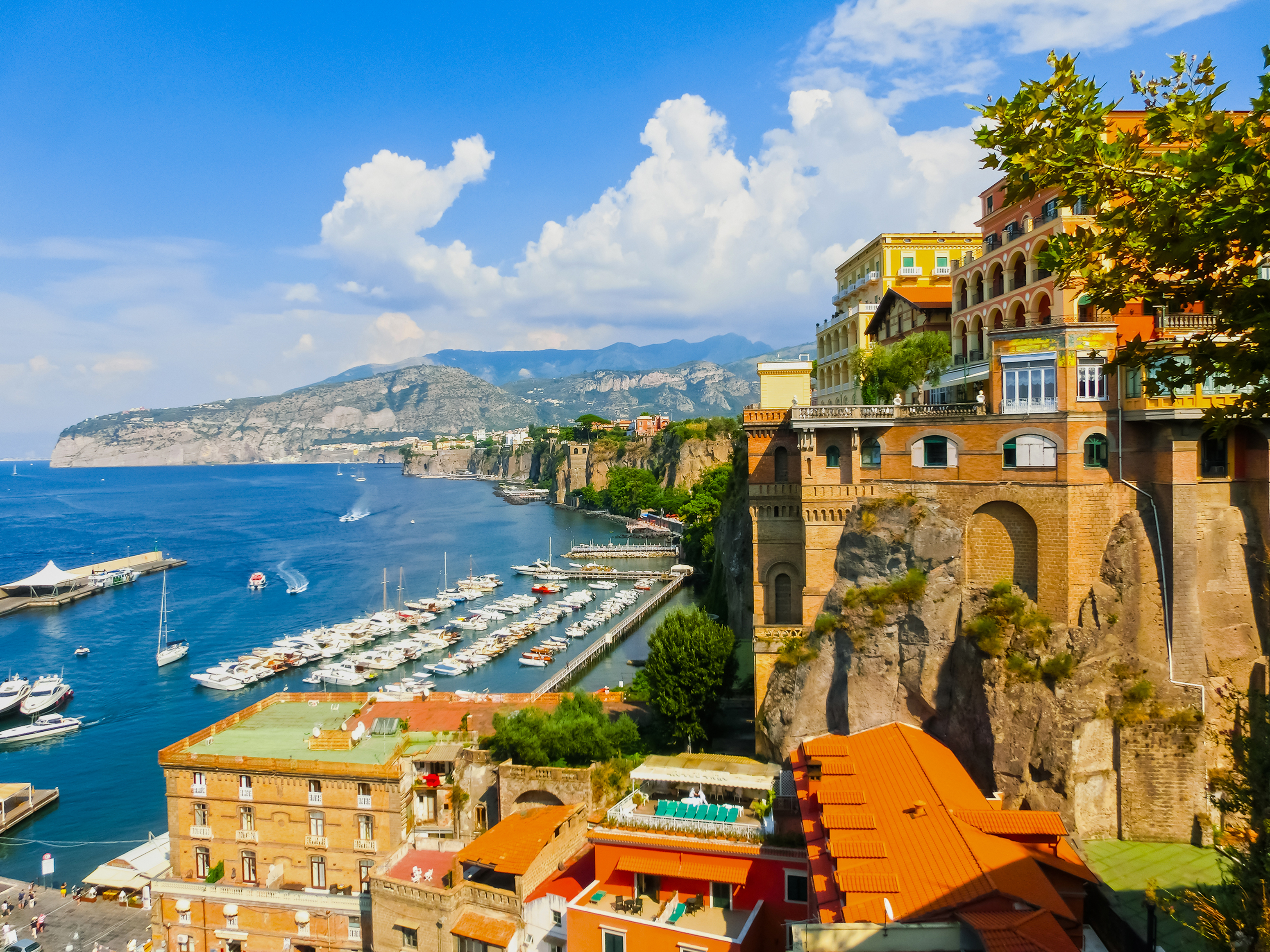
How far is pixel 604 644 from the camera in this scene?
53875mm

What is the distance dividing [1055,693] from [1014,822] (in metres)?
6.27

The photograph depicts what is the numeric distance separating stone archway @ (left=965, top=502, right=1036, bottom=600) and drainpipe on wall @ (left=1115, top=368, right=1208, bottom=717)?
9.59ft

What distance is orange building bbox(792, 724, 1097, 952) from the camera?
42.6 feet

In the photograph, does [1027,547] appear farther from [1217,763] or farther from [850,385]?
[850,385]

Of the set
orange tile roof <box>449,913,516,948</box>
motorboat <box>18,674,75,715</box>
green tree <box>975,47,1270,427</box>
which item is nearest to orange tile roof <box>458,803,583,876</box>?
orange tile roof <box>449,913,516,948</box>

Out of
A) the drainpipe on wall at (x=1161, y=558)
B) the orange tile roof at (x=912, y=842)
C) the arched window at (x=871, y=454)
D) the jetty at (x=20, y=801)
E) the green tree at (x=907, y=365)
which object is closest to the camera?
the orange tile roof at (x=912, y=842)

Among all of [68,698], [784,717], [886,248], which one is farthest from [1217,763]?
[68,698]

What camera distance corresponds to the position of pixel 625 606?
64.9 m

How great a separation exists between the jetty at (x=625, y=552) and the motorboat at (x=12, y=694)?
4940 centimetres

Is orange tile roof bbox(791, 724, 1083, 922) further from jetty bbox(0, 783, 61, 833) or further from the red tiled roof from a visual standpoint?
jetty bbox(0, 783, 61, 833)

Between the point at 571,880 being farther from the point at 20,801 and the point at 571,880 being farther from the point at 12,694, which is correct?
the point at 12,694

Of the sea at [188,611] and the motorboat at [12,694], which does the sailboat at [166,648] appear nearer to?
the sea at [188,611]

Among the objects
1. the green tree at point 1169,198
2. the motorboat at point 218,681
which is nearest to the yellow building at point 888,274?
the green tree at point 1169,198

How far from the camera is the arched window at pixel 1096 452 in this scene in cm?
2298
